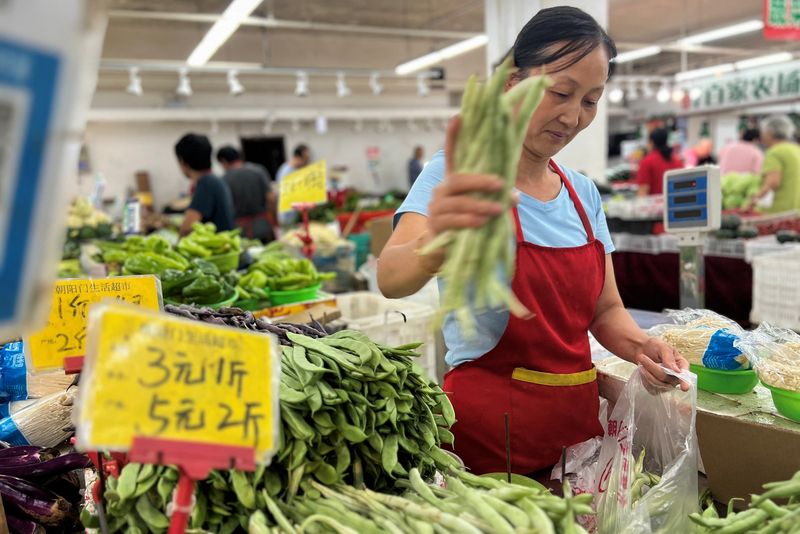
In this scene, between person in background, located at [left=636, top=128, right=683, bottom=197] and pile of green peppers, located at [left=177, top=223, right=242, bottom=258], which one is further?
person in background, located at [left=636, top=128, right=683, bottom=197]

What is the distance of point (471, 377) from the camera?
1751 millimetres

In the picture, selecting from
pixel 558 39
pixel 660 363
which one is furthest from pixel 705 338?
pixel 558 39

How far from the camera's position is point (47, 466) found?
63.5 inches

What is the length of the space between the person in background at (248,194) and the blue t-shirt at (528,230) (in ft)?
16.4

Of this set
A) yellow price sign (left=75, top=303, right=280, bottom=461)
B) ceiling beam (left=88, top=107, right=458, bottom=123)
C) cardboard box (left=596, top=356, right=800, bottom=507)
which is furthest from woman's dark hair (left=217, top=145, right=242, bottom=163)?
ceiling beam (left=88, top=107, right=458, bottom=123)

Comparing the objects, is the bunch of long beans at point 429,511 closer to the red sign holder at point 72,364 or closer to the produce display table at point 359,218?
the red sign holder at point 72,364

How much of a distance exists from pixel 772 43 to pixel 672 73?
419 cm

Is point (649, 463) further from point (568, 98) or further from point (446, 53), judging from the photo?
point (446, 53)

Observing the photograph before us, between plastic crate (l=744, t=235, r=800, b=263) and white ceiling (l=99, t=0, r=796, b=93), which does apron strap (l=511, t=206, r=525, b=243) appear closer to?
plastic crate (l=744, t=235, r=800, b=263)

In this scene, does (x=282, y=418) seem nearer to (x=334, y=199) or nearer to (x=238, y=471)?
(x=238, y=471)

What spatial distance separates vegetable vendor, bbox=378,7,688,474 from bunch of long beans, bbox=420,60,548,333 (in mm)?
556

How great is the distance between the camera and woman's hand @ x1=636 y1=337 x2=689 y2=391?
1673 millimetres

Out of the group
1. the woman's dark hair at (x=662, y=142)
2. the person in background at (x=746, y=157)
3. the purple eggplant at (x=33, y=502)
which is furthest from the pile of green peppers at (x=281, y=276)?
the person in background at (x=746, y=157)

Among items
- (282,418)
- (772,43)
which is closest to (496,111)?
(282,418)
